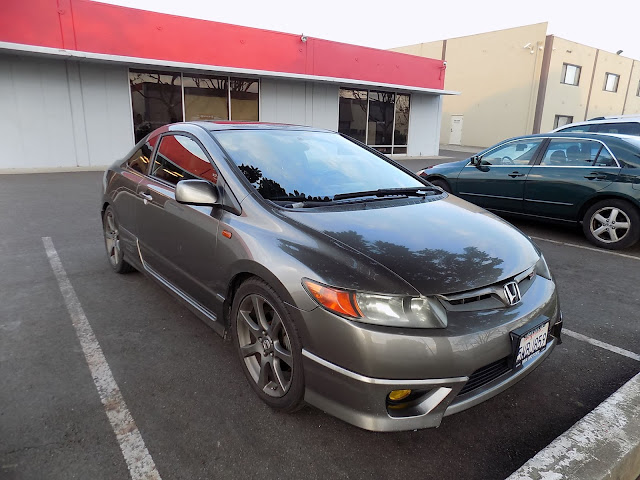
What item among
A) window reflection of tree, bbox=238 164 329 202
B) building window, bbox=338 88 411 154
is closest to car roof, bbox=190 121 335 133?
window reflection of tree, bbox=238 164 329 202

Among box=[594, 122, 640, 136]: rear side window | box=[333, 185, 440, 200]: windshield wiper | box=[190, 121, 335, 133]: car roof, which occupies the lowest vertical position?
A: box=[333, 185, 440, 200]: windshield wiper

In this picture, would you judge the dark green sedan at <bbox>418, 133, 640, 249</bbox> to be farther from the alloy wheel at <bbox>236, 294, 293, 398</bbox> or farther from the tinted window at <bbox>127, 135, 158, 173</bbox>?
the alloy wheel at <bbox>236, 294, 293, 398</bbox>

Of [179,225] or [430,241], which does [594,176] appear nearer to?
[430,241]

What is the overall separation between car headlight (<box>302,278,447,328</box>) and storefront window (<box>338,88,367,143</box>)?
1607 cm

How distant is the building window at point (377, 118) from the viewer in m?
17.8

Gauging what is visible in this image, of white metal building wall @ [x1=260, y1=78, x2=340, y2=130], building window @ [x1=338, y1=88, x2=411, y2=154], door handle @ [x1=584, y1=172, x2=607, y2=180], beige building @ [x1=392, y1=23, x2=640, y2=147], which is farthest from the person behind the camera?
beige building @ [x1=392, y1=23, x2=640, y2=147]

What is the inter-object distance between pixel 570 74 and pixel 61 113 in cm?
2936

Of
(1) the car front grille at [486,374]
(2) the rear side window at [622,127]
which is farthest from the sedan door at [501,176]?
(1) the car front grille at [486,374]

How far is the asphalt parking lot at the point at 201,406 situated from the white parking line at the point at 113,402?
0.03 metres

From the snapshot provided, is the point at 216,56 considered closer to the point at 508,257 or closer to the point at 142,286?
the point at 142,286

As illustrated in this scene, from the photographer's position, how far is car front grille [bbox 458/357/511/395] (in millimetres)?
2045

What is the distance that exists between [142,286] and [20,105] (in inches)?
417

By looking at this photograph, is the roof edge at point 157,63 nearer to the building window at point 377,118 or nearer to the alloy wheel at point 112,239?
the building window at point 377,118

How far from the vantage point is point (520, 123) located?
1095 inches
